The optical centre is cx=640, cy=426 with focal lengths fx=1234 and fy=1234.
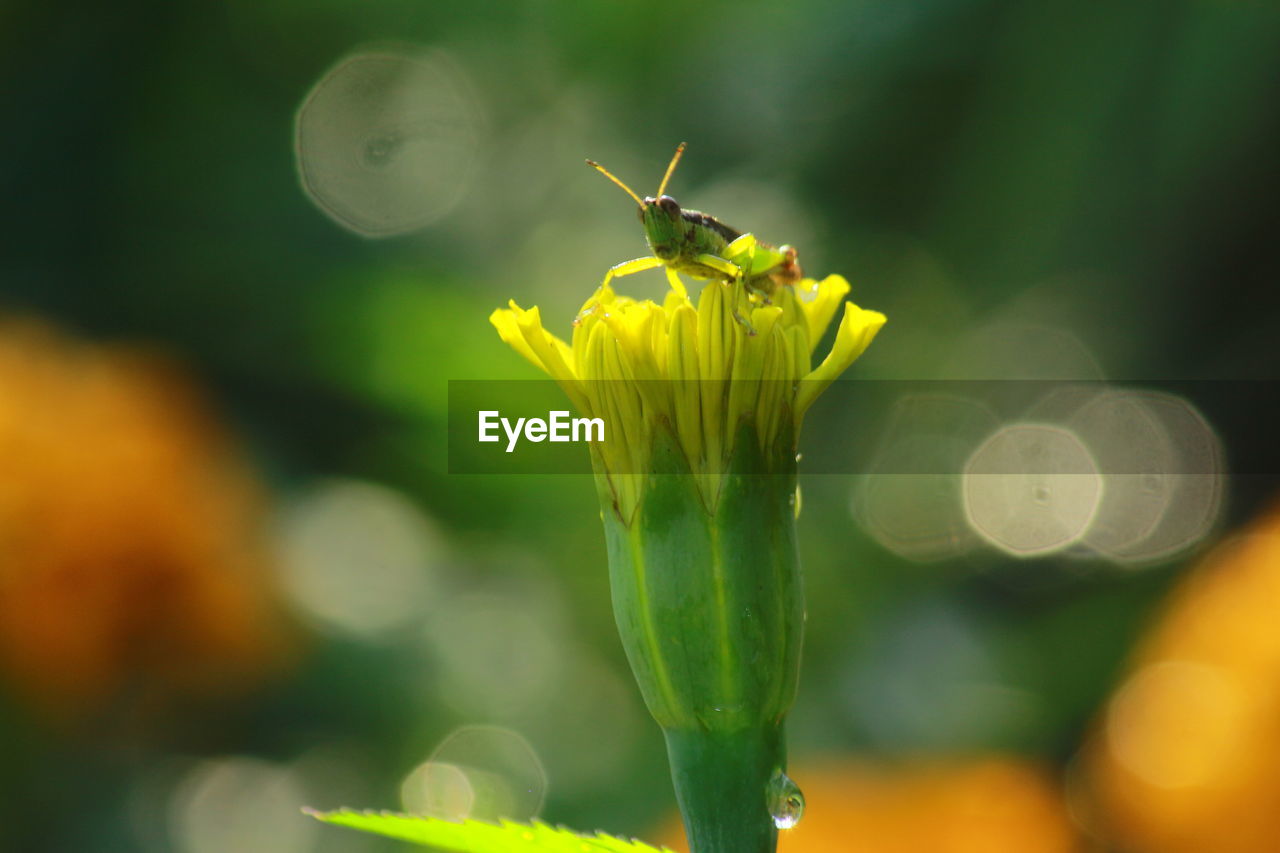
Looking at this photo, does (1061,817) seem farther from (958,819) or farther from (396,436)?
(396,436)

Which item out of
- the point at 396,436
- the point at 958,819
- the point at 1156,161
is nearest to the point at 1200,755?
the point at 958,819

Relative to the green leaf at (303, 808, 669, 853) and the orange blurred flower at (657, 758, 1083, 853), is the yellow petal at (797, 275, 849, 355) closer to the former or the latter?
the green leaf at (303, 808, 669, 853)

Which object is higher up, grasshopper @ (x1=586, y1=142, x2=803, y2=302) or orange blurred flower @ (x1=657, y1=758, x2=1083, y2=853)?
grasshopper @ (x1=586, y1=142, x2=803, y2=302)

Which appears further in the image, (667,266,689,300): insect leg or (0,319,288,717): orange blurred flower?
(0,319,288,717): orange blurred flower
